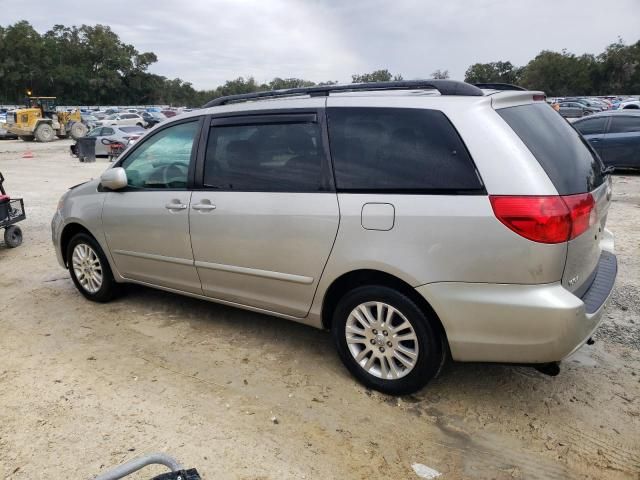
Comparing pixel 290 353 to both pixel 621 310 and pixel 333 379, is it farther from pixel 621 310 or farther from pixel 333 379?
pixel 621 310

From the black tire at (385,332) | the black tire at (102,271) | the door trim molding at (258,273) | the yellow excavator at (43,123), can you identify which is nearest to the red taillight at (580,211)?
the black tire at (385,332)

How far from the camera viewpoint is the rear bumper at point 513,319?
2574mm

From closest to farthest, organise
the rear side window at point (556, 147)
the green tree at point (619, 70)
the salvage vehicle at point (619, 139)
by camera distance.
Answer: the rear side window at point (556, 147)
the salvage vehicle at point (619, 139)
the green tree at point (619, 70)

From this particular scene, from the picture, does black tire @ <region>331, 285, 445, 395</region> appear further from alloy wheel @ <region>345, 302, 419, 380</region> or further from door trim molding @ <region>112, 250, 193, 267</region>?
door trim molding @ <region>112, 250, 193, 267</region>

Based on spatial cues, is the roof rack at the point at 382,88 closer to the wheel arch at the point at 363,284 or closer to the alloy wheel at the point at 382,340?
the wheel arch at the point at 363,284

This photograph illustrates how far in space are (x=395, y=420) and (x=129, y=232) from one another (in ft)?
8.70

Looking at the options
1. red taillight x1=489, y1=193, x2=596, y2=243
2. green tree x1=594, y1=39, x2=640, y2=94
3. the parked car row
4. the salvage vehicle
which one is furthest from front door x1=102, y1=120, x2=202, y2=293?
green tree x1=594, y1=39, x2=640, y2=94

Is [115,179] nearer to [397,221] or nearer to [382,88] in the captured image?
[382,88]

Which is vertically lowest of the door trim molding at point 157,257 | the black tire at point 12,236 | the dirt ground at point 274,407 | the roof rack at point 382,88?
the dirt ground at point 274,407

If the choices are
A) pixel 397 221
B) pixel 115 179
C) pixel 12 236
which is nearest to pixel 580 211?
pixel 397 221

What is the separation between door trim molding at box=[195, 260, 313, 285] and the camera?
3314 millimetres

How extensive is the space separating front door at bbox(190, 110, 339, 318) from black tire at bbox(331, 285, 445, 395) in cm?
27

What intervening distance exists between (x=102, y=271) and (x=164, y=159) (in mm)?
1279

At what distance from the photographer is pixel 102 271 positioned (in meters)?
4.66
